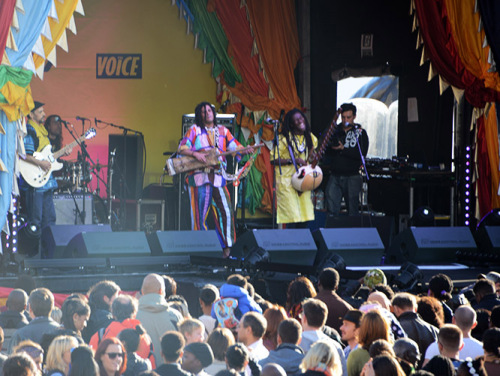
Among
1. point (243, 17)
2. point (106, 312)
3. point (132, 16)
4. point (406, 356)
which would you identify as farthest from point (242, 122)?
point (406, 356)

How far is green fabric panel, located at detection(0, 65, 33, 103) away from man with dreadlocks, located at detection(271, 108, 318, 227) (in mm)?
3198

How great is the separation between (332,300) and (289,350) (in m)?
1.89

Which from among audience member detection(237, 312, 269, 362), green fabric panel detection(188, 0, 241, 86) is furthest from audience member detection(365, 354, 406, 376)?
green fabric panel detection(188, 0, 241, 86)

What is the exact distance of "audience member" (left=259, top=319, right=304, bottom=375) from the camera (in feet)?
15.6

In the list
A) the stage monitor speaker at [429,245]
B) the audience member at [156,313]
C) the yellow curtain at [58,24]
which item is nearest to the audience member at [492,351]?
the audience member at [156,313]

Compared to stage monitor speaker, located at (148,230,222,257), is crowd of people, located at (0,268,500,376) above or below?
below

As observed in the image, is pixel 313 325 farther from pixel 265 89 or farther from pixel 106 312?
pixel 265 89

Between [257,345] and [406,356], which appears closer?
[406,356]

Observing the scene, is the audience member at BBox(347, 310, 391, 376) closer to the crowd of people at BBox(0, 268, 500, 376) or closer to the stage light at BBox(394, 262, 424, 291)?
the crowd of people at BBox(0, 268, 500, 376)

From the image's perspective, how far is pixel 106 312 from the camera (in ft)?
19.2

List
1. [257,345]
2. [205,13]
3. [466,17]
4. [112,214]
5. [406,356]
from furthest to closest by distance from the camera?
[205,13], [112,214], [466,17], [257,345], [406,356]

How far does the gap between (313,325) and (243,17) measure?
8.87 metres

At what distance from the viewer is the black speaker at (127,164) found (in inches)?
508

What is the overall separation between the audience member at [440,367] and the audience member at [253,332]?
3.55ft
